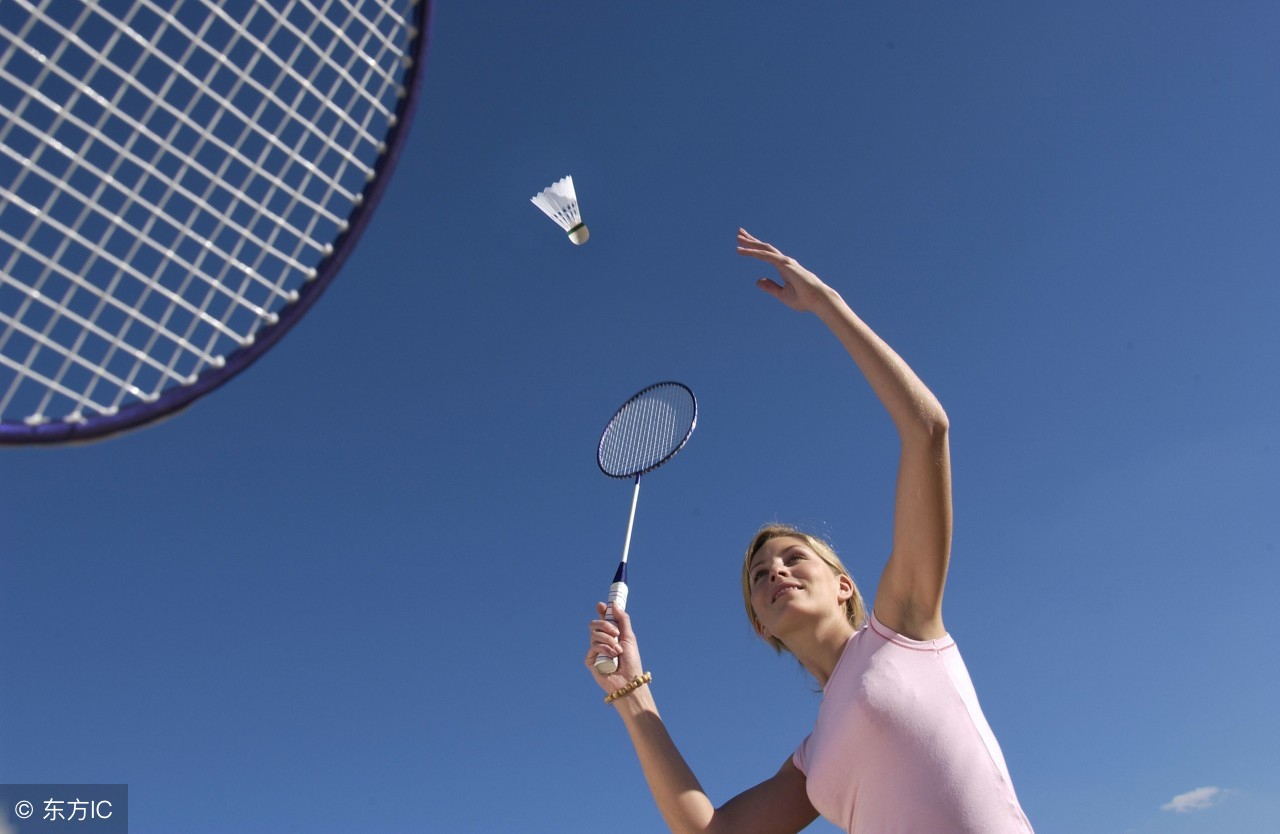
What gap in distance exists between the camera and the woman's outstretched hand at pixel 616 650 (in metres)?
4.74

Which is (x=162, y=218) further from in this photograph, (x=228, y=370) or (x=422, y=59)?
(x=422, y=59)

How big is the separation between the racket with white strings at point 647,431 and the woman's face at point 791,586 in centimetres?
280

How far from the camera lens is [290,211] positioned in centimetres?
358

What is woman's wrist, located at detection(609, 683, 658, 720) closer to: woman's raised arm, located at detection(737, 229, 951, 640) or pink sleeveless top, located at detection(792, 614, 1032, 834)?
pink sleeveless top, located at detection(792, 614, 1032, 834)

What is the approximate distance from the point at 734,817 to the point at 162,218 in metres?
3.05

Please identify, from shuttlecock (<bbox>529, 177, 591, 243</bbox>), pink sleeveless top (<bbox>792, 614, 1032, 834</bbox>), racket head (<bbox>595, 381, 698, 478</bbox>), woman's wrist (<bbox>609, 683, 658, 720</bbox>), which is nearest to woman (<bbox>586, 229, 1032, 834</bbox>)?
pink sleeveless top (<bbox>792, 614, 1032, 834</bbox>)

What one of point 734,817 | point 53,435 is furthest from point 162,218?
point 734,817

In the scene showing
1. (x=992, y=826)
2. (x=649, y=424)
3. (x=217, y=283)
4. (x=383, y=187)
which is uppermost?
(x=649, y=424)

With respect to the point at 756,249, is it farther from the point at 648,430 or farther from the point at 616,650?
the point at 648,430

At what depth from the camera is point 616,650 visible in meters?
4.88

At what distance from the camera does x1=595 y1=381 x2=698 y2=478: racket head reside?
7.69 m

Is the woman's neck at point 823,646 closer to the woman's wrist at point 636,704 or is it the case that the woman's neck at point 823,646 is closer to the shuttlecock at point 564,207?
the woman's wrist at point 636,704

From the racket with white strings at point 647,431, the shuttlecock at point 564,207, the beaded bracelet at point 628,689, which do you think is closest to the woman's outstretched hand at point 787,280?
the beaded bracelet at point 628,689

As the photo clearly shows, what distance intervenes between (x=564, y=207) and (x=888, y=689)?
265 inches
